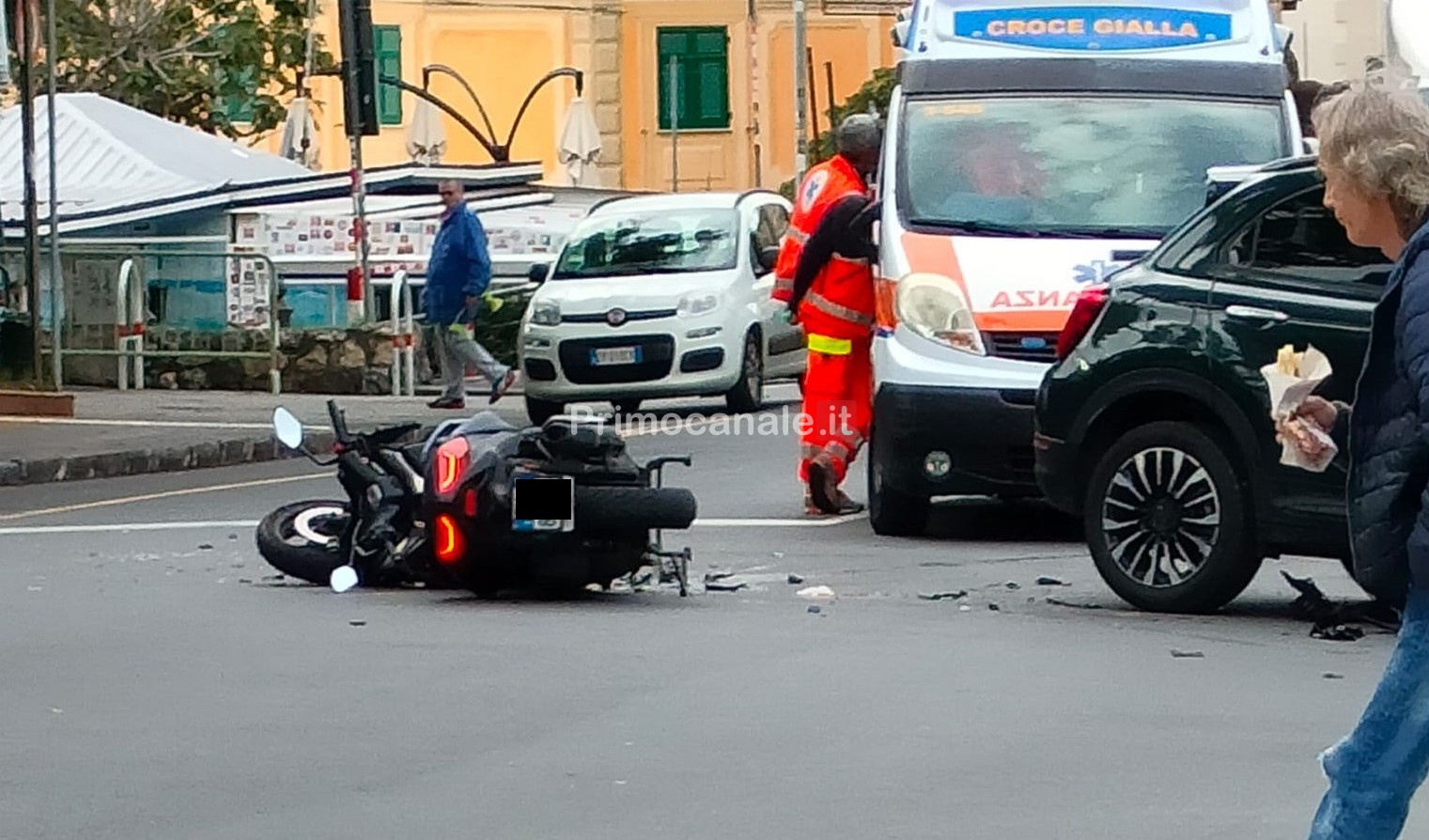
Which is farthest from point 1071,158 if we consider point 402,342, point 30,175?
point 402,342

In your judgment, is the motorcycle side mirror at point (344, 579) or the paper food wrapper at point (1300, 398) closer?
the paper food wrapper at point (1300, 398)

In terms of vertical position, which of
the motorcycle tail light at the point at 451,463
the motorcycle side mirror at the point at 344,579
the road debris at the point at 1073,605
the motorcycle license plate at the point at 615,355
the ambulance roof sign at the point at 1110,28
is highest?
the ambulance roof sign at the point at 1110,28

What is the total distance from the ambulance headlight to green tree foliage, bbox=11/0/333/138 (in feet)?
81.7

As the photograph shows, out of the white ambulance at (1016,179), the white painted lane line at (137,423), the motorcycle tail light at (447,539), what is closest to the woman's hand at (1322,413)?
the motorcycle tail light at (447,539)

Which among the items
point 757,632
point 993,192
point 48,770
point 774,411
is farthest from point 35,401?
point 48,770

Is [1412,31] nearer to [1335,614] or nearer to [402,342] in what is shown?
[402,342]

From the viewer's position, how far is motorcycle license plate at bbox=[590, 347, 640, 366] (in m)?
23.1

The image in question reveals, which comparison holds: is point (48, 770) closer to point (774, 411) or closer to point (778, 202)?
point (774, 411)

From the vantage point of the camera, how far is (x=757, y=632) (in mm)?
10734

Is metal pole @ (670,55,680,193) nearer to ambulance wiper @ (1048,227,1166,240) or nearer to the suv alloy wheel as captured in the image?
ambulance wiper @ (1048,227,1166,240)

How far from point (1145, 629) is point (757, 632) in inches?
52.4

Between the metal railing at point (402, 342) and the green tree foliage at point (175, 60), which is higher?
the green tree foliage at point (175, 60)

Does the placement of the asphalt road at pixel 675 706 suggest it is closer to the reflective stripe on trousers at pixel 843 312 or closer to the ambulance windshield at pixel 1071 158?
the ambulance windshield at pixel 1071 158

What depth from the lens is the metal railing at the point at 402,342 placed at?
26.1 m
